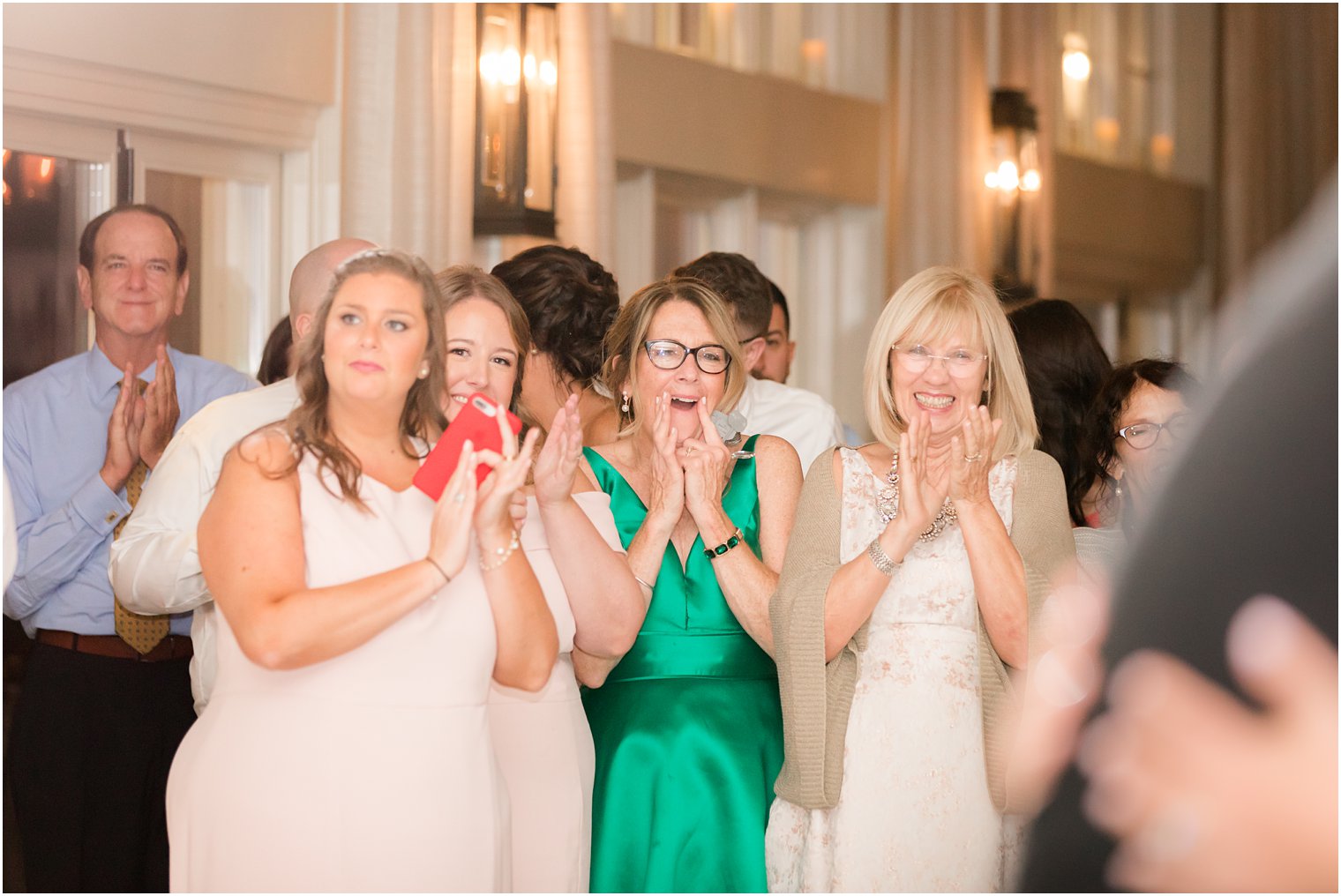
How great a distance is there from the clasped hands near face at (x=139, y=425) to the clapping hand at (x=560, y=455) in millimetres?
1266

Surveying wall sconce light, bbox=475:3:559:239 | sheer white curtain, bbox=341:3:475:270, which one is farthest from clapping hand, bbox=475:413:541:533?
wall sconce light, bbox=475:3:559:239

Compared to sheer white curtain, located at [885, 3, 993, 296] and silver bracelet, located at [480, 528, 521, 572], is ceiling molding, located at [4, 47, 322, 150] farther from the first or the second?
sheer white curtain, located at [885, 3, 993, 296]

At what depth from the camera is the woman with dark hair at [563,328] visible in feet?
10.2

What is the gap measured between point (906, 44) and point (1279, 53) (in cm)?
477

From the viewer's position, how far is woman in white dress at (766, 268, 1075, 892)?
2504 mm

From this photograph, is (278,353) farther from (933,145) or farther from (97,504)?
(933,145)

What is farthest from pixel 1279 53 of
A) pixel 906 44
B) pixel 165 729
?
pixel 165 729

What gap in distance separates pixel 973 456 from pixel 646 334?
754 millimetres

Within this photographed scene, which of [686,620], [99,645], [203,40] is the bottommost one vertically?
[99,645]

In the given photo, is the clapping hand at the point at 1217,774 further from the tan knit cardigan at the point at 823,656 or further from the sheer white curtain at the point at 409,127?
the sheer white curtain at the point at 409,127

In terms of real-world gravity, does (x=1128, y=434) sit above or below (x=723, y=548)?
above

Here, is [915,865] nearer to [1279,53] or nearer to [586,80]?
[586,80]

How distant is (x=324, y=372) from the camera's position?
1.99 meters

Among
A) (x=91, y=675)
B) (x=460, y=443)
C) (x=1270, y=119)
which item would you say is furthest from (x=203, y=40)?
(x=1270, y=119)
